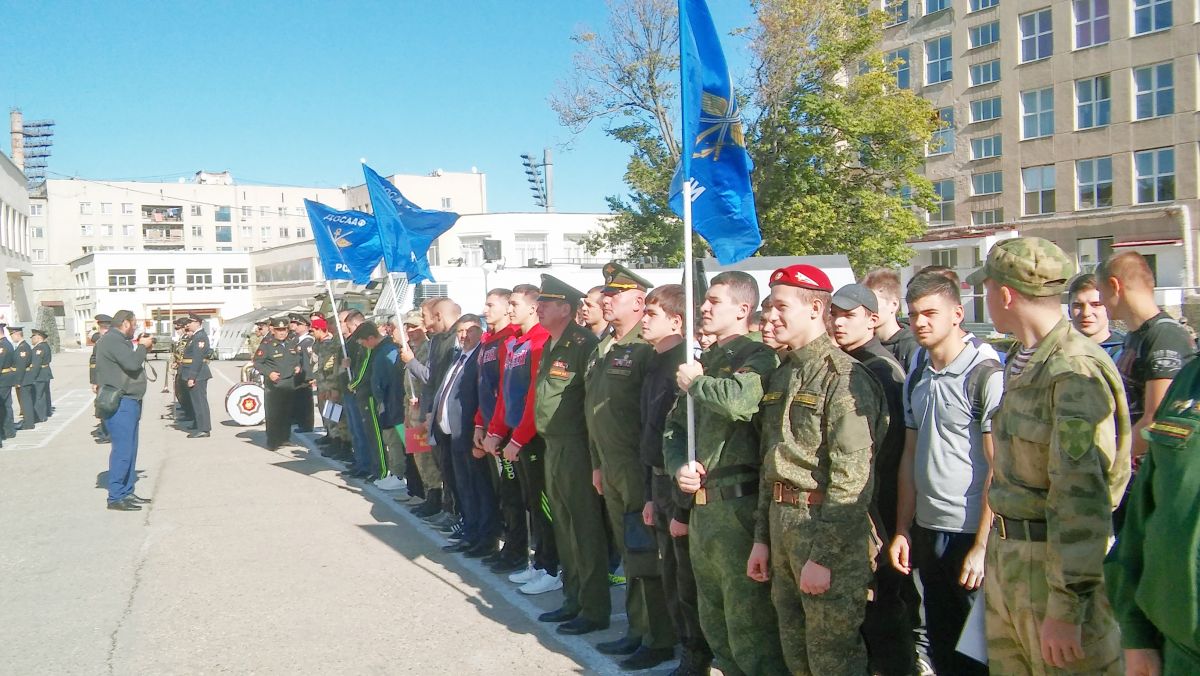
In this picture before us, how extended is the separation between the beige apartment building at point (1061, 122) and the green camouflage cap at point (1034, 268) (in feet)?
105

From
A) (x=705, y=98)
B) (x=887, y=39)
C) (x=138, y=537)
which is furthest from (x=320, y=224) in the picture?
(x=887, y=39)

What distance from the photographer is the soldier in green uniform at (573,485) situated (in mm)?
5590

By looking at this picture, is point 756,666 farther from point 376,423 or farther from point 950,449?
point 376,423

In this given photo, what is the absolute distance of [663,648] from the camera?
5020 millimetres

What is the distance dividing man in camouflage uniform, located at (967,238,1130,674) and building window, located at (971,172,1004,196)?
135 ft

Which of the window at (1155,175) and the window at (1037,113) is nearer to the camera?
the window at (1155,175)

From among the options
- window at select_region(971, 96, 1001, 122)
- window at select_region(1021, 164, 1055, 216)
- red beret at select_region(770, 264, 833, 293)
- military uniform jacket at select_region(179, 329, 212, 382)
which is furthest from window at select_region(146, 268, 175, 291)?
red beret at select_region(770, 264, 833, 293)

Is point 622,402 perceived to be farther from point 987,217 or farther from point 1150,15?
point 987,217

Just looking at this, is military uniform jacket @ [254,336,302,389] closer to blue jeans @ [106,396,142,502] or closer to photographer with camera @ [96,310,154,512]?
photographer with camera @ [96,310,154,512]

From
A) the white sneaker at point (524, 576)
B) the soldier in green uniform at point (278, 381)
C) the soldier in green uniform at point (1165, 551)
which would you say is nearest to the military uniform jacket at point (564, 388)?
the white sneaker at point (524, 576)

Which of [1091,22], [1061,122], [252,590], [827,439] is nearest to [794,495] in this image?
[827,439]

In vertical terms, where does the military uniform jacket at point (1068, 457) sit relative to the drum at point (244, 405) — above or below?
above

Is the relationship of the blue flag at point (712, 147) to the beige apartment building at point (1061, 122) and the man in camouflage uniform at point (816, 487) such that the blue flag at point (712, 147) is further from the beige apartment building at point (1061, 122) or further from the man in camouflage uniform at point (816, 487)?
the beige apartment building at point (1061, 122)

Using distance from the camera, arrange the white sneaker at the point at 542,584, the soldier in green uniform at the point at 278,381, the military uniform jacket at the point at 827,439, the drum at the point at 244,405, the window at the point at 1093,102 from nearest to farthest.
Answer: the military uniform jacket at the point at 827,439, the white sneaker at the point at 542,584, the soldier in green uniform at the point at 278,381, the drum at the point at 244,405, the window at the point at 1093,102
